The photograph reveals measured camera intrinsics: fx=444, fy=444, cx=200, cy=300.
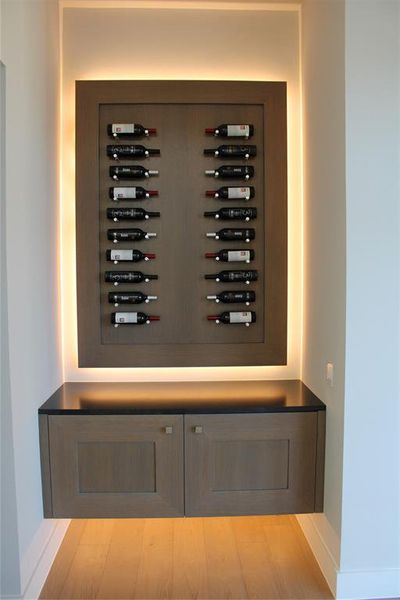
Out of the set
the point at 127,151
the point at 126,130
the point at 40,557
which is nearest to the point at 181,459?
the point at 40,557

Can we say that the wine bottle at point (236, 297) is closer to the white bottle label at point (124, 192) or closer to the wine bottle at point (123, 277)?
the wine bottle at point (123, 277)

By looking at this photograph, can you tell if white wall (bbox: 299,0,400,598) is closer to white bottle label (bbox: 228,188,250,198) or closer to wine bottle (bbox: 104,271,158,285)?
white bottle label (bbox: 228,188,250,198)

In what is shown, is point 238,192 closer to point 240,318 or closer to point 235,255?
point 235,255

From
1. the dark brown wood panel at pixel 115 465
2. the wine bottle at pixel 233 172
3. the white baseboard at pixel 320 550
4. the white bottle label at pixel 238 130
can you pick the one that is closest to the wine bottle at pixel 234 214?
the wine bottle at pixel 233 172

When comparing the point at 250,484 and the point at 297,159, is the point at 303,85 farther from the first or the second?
the point at 250,484

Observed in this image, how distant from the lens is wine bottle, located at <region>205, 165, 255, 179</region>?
2471 millimetres

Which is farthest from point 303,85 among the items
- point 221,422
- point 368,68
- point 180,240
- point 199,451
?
point 199,451

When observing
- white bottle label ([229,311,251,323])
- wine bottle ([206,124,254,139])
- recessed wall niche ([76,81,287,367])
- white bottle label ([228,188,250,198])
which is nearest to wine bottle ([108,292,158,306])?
recessed wall niche ([76,81,287,367])

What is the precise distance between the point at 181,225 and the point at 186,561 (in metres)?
1.77

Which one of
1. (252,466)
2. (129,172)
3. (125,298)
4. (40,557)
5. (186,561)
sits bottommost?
(186,561)

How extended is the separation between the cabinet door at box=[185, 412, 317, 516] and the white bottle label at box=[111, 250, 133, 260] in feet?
3.30

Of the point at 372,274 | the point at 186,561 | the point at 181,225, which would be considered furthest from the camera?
the point at 181,225

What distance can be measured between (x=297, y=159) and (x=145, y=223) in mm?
951

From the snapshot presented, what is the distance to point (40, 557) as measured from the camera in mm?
2082
